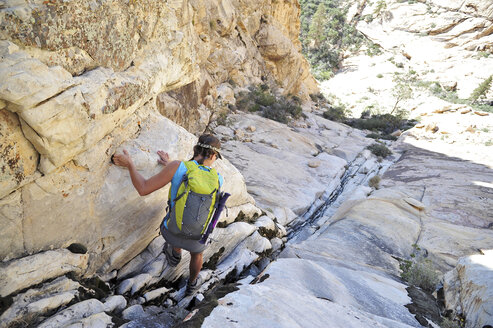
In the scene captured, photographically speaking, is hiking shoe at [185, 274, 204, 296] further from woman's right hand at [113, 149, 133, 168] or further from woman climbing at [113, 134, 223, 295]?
woman's right hand at [113, 149, 133, 168]

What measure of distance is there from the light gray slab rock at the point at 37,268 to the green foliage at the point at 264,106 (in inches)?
527

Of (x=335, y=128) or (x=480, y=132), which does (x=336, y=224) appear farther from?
(x=480, y=132)

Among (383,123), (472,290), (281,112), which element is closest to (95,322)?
(472,290)

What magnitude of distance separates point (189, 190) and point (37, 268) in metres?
1.47

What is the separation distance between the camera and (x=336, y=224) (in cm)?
729

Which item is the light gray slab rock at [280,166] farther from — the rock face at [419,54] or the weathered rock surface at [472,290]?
the rock face at [419,54]

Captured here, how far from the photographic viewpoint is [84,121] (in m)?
2.66

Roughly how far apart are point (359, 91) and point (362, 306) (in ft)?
135

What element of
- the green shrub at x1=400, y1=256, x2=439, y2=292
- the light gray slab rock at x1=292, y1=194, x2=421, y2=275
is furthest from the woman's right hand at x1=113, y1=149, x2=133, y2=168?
the green shrub at x1=400, y1=256, x2=439, y2=292

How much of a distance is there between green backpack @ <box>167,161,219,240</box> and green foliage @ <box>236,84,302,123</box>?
13.0 meters

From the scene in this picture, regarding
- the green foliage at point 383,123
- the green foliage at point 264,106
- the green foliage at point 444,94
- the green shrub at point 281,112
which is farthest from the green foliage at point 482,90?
the green foliage at point 264,106

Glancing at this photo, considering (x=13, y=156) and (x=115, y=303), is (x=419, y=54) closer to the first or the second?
(x=115, y=303)

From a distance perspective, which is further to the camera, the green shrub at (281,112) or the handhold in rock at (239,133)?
the green shrub at (281,112)

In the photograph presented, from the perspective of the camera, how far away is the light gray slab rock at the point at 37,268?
226 centimetres
